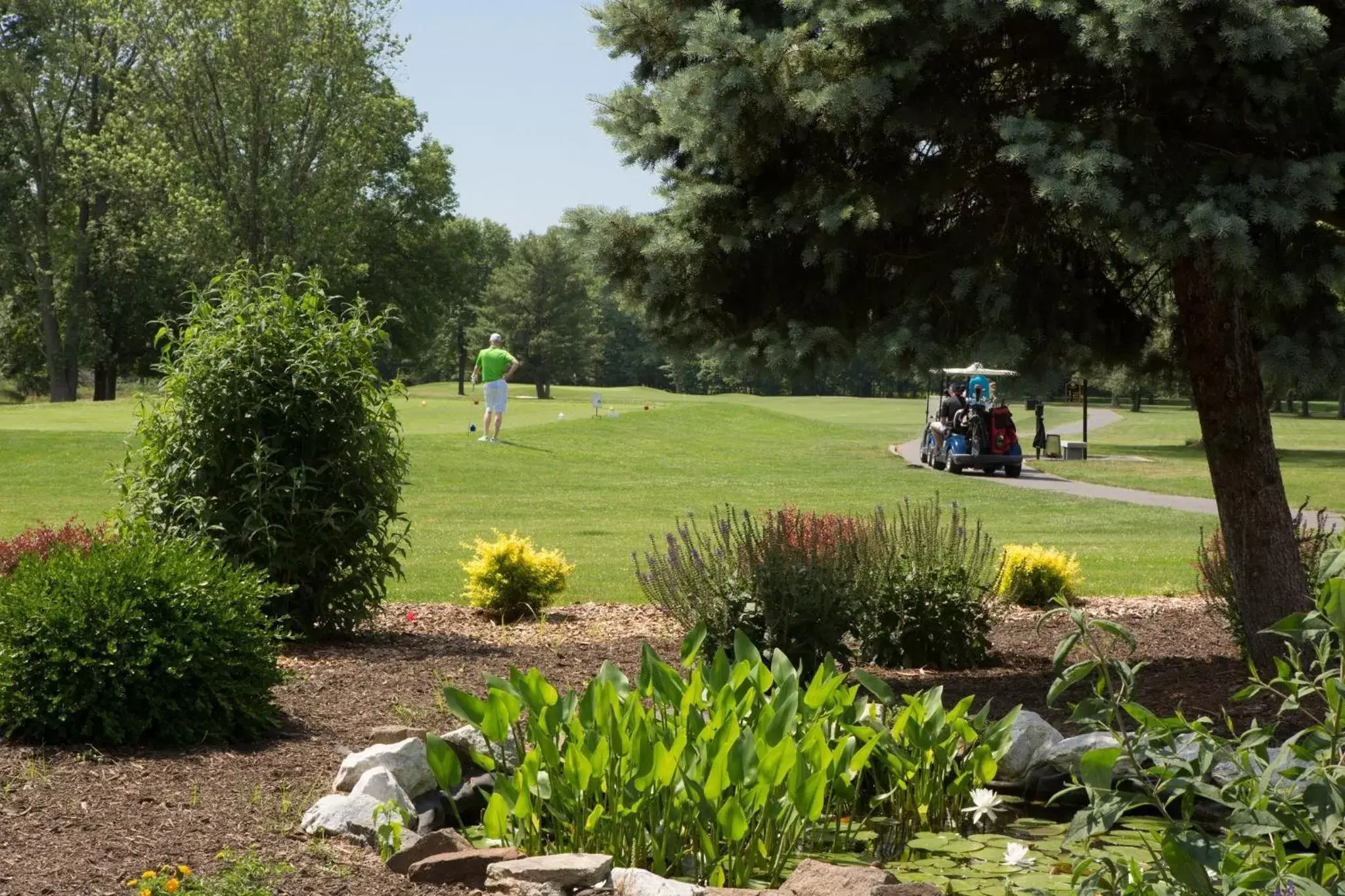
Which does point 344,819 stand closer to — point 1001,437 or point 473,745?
point 473,745

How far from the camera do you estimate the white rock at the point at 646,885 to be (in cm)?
386

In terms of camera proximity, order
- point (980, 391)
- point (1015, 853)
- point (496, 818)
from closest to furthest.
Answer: point (1015, 853) < point (496, 818) < point (980, 391)

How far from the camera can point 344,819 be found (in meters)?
4.41

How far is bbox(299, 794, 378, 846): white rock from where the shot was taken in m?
4.39

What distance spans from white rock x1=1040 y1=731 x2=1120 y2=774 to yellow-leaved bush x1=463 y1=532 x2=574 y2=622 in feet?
15.5

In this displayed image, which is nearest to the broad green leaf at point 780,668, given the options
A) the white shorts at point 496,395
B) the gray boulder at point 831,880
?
the gray boulder at point 831,880

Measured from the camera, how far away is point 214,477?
7688 mm

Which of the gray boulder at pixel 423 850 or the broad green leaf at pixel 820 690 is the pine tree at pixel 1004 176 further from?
the gray boulder at pixel 423 850

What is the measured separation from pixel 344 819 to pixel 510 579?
205 inches

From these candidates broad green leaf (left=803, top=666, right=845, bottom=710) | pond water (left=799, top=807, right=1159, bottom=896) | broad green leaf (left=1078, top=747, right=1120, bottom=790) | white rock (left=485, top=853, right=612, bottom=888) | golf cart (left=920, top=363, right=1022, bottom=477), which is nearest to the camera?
broad green leaf (left=1078, top=747, right=1120, bottom=790)

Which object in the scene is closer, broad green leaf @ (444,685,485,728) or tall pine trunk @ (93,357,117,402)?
broad green leaf @ (444,685,485,728)

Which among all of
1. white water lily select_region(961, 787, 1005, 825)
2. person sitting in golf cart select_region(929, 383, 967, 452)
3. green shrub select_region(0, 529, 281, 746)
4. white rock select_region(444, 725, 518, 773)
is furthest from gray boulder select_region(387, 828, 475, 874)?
person sitting in golf cart select_region(929, 383, 967, 452)

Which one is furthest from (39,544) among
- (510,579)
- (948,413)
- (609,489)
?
(948,413)

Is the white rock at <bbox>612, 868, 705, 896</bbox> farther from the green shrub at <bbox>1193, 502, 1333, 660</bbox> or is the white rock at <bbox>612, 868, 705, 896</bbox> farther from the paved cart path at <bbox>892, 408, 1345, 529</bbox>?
the paved cart path at <bbox>892, 408, 1345, 529</bbox>
